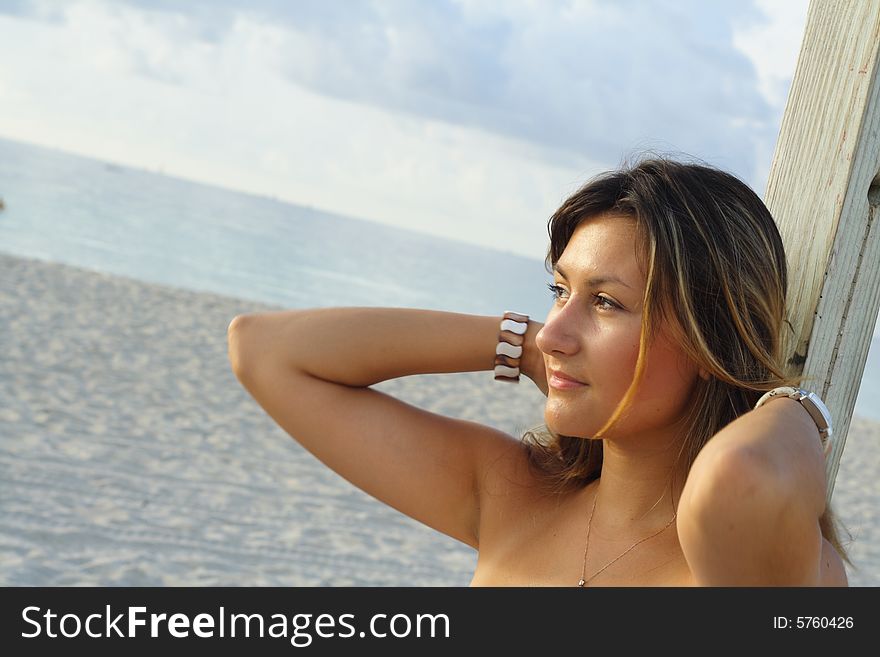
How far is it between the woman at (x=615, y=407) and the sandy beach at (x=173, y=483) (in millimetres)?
2313

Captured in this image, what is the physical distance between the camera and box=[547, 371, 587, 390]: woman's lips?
4.86 ft

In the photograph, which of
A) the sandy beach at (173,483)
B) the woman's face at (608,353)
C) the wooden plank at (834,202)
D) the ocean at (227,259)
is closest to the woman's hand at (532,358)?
the woman's face at (608,353)

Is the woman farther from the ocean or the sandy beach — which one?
the ocean

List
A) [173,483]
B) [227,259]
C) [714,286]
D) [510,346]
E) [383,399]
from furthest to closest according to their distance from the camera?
[227,259] < [173,483] < [383,399] < [510,346] < [714,286]

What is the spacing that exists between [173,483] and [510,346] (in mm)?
5418

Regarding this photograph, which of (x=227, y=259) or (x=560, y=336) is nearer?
(x=560, y=336)

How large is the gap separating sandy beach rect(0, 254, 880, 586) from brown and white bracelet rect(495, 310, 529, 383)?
2.32 metres

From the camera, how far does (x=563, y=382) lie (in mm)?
1489

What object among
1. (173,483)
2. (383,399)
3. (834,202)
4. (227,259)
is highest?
(227,259)

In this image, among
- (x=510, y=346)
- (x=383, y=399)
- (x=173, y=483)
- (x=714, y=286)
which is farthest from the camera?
(x=173, y=483)

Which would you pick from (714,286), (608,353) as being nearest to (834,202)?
(714,286)

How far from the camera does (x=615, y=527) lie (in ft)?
5.36

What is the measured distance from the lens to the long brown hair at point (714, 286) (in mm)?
1422

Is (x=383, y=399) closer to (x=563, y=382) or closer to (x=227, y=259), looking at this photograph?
(x=563, y=382)
